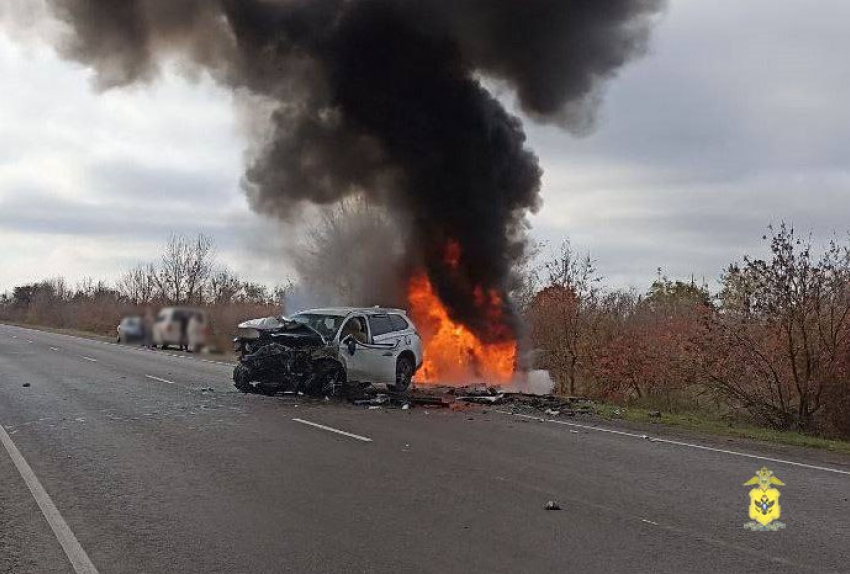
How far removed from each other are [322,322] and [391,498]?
9.74 metres

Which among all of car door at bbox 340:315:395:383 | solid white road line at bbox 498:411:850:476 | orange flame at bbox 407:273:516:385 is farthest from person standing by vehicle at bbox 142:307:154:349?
orange flame at bbox 407:273:516:385

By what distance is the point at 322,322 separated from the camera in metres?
16.7

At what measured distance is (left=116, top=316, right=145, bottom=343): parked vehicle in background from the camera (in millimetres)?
10359

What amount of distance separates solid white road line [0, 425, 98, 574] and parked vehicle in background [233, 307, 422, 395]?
22.6 ft

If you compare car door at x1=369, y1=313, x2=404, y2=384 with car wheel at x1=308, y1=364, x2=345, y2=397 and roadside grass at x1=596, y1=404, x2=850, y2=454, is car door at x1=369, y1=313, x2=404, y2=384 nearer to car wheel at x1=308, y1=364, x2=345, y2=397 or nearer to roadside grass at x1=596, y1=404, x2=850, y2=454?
car wheel at x1=308, y1=364, x2=345, y2=397

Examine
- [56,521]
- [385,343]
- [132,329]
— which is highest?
[385,343]

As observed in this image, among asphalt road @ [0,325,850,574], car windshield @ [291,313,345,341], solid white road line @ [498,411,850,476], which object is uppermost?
car windshield @ [291,313,345,341]

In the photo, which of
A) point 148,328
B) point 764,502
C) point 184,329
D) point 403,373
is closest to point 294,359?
point 403,373

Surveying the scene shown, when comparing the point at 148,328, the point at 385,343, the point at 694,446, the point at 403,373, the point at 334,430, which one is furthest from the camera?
the point at 403,373

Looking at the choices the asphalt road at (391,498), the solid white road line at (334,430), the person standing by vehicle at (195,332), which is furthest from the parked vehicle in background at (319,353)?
the person standing by vehicle at (195,332)

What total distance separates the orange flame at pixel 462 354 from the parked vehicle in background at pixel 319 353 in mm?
4860

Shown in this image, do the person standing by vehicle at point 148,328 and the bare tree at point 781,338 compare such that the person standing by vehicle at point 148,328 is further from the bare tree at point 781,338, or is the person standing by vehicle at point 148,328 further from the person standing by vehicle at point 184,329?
the bare tree at point 781,338

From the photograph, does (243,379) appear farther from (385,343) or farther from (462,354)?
(462,354)

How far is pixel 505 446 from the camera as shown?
10.4 m
